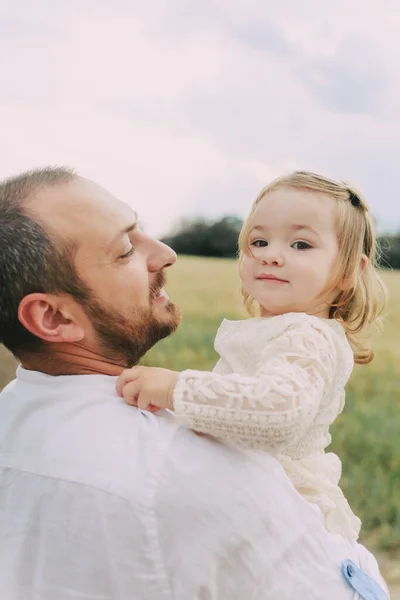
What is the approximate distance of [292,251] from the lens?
81.6 inches

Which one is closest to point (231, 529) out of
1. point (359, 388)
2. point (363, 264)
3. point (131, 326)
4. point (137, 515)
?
point (137, 515)

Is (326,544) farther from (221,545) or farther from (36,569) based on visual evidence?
(36,569)

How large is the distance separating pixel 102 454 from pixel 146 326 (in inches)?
18.5

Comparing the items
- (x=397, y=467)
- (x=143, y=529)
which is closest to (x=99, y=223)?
(x=143, y=529)

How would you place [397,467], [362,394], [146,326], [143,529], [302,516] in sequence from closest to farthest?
[143,529], [302,516], [146,326], [397,467], [362,394]

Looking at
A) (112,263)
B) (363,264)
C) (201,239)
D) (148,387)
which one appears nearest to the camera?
(148,387)

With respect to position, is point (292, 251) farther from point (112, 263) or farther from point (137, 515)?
point (137, 515)

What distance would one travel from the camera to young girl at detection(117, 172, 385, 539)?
1.69 metres

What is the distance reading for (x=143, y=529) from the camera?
162 centimetres

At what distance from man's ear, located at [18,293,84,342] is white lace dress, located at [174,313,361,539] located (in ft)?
1.12

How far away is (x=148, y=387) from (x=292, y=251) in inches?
22.6

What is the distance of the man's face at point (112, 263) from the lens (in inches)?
75.2

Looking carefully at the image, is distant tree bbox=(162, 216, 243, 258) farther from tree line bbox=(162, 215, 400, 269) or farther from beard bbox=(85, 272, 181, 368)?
beard bbox=(85, 272, 181, 368)

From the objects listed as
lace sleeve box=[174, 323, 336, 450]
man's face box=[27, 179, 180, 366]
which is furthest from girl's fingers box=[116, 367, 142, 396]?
man's face box=[27, 179, 180, 366]
